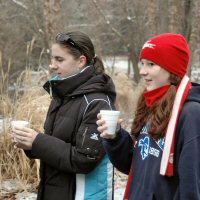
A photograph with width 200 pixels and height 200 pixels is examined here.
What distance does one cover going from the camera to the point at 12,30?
14.8 meters

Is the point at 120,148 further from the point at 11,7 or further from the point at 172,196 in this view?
the point at 11,7

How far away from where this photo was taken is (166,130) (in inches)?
77.9

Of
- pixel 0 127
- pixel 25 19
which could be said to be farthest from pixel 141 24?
pixel 0 127

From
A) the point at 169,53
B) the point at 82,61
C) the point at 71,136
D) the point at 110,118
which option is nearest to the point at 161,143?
the point at 110,118

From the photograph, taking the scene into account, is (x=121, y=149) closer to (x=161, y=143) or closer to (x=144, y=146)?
(x=144, y=146)

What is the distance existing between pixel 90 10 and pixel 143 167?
16689mm

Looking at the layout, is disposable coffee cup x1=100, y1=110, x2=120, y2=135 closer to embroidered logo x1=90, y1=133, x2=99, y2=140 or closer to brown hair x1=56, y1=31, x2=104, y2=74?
embroidered logo x1=90, y1=133, x2=99, y2=140

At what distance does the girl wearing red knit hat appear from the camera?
188cm

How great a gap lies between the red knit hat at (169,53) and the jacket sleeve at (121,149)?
1.42 feet

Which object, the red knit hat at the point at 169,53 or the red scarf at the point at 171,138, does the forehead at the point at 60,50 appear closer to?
the red knit hat at the point at 169,53

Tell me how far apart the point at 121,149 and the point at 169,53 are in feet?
1.89

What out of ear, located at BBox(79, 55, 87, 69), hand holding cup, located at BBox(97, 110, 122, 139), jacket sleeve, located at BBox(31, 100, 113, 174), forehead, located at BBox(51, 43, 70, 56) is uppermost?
forehead, located at BBox(51, 43, 70, 56)

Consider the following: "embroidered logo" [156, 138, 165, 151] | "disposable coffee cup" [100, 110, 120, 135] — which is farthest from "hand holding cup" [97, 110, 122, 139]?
"embroidered logo" [156, 138, 165, 151]

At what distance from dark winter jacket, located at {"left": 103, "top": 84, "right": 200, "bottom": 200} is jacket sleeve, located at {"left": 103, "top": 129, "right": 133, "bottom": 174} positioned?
82mm
